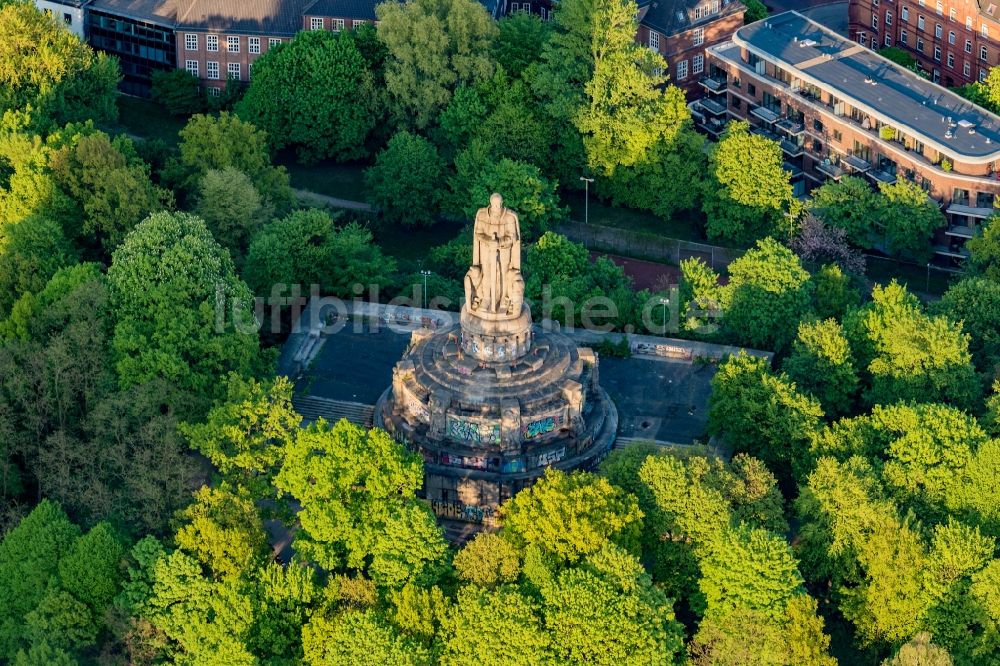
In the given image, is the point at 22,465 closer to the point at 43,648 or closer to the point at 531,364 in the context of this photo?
the point at 43,648

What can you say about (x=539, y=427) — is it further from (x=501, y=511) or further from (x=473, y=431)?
(x=501, y=511)

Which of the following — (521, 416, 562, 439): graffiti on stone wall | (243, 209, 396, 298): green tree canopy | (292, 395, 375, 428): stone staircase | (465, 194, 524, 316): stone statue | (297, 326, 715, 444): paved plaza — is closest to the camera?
(465, 194, 524, 316): stone statue

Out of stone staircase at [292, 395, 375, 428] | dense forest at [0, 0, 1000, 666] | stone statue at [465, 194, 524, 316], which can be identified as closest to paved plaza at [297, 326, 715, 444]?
stone staircase at [292, 395, 375, 428]

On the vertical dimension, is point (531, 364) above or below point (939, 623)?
above

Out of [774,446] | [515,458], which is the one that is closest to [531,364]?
[515,458]

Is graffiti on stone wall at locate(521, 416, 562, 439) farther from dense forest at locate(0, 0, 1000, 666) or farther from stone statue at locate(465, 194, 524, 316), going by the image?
stone statue at locate(465, 194, 524, 316)

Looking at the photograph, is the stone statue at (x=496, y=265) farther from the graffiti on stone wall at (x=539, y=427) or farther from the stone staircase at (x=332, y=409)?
the stone staircase at (x=332, y=409)
